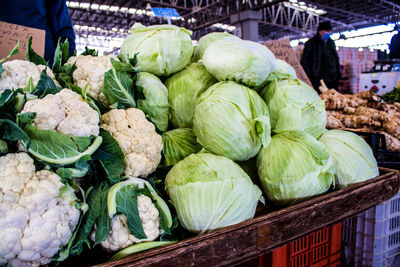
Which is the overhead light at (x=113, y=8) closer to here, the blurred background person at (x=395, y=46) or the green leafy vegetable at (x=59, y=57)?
the blurred background person at (x=395, y=46)

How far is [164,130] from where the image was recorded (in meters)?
1.39

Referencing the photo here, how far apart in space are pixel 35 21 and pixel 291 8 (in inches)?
714

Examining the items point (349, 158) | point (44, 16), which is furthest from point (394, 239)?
point (44, 16)

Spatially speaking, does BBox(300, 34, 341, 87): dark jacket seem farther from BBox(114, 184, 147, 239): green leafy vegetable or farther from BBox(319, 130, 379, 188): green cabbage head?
BBox(114, 184, 147, 239): green leafy vegetable

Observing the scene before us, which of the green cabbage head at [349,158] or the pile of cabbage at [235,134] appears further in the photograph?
the green cabbage head at [349,158]

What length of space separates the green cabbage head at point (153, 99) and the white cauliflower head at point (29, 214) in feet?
1.69

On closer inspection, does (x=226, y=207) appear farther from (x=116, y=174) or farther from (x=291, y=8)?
(x=291, y=8)

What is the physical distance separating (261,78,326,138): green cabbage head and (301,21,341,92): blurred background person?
425 cm

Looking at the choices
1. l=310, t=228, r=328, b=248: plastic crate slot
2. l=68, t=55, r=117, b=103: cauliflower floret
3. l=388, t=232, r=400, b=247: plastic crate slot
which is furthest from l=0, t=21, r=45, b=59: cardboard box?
l=388, t=232, r=400, b=247: plastic crate slot

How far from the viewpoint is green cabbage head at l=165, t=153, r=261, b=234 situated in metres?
1.02

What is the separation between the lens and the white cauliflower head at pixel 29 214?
734 millimetres

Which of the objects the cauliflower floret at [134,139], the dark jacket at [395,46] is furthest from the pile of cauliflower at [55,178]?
the dark jacket at [395,46]

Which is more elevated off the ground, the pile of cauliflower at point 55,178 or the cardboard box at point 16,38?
the cardboard box at point 16,38

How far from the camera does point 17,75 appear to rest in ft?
3.22
